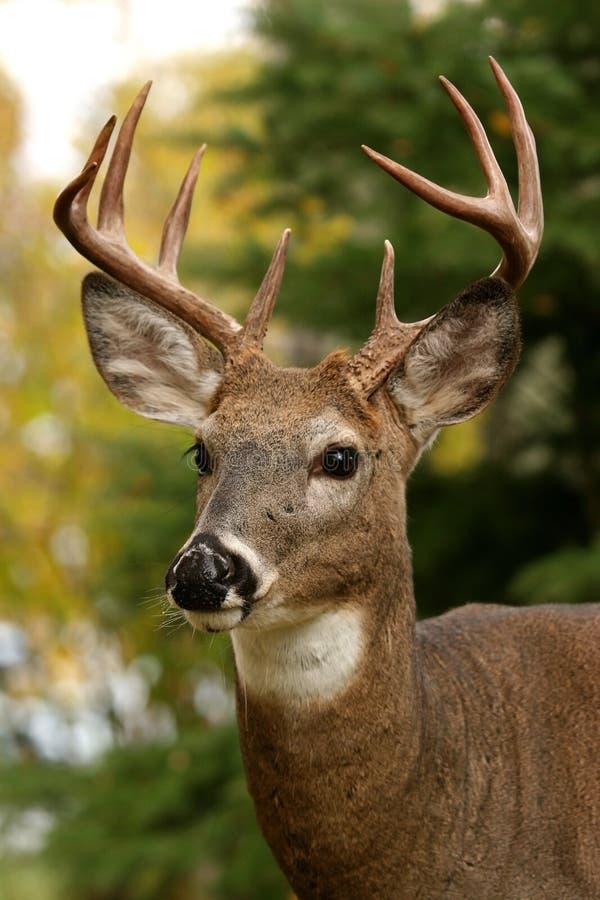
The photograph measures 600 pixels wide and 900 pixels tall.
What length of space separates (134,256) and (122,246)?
0.17 ft

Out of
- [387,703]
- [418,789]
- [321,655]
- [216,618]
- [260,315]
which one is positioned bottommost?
[418,789]

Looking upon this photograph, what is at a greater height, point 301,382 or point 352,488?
point 301,382

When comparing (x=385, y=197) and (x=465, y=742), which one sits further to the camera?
(x=385, y=197)

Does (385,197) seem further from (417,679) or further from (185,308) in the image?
(417,679)

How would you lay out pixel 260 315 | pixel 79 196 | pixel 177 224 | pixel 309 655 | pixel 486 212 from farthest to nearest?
pixel 177 224
pixel 79 196
pixel 260 315
pixel 486 212
pixel 309 655

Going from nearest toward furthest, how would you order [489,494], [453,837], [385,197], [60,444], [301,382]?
[453,837]
[301,382]
[489,494]
[385,197]
[60,444]

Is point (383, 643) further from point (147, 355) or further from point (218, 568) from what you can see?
point (147, 355)

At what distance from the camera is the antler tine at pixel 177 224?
15.9 feet

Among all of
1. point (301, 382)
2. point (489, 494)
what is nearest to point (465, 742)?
point (301, 382)

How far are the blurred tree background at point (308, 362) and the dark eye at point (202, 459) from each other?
2.62m

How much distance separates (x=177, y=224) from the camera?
495 cm

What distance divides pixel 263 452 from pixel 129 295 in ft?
3.26

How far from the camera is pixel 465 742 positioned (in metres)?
4.04

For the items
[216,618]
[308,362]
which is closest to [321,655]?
[216,618]
